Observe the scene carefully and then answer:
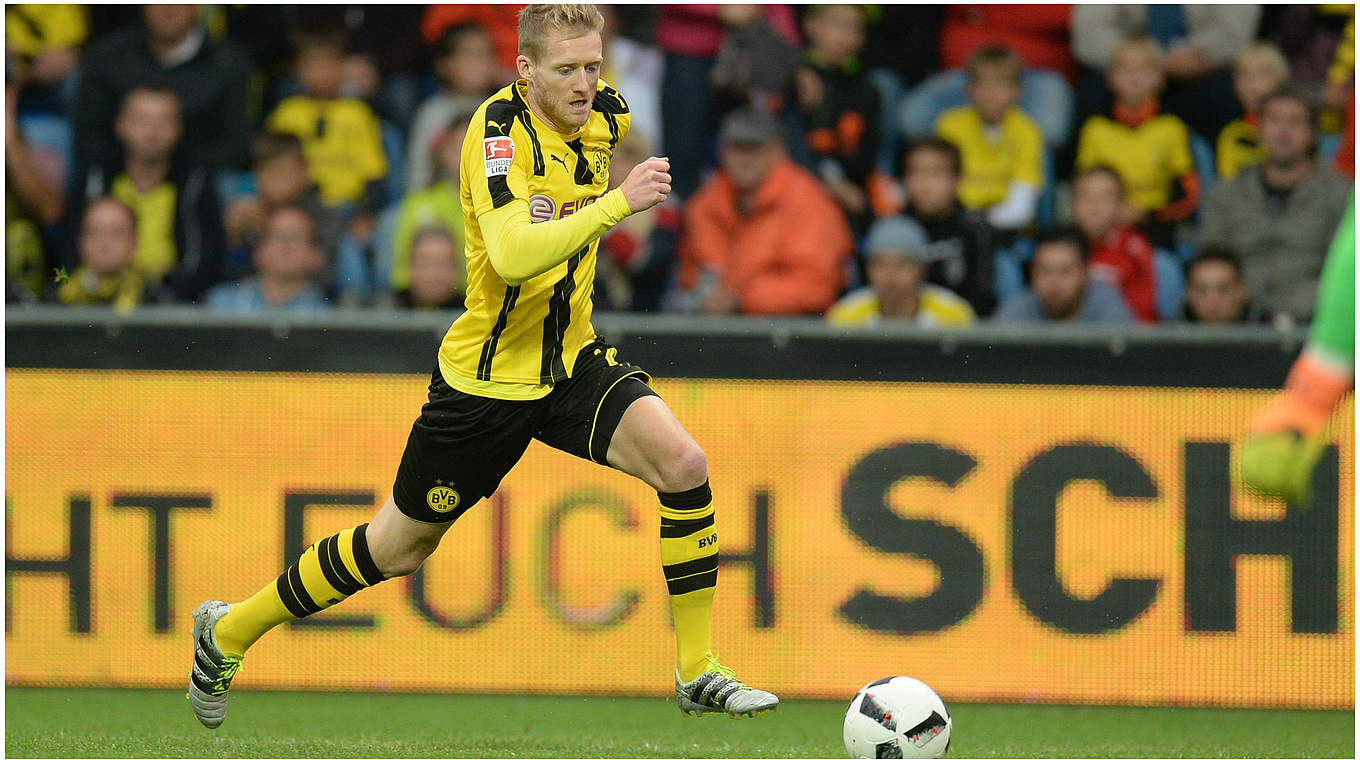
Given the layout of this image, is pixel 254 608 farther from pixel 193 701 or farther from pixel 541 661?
pixel 541 661

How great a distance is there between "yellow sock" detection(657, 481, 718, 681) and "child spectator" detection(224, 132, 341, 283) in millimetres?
4013

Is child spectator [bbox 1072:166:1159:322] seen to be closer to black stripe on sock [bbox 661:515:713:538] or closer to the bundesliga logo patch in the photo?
black stripe on sock [bbox 661:515:713:538]

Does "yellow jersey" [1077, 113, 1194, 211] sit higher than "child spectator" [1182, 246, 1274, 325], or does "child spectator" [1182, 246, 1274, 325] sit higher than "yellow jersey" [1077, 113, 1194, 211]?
"yellow jersey" [1077, 113, 1194, 211]

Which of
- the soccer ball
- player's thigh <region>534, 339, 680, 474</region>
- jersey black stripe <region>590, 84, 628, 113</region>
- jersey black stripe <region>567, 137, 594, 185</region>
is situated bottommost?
the soccer ball

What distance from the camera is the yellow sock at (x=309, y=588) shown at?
5352mm

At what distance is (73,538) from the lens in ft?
22.2

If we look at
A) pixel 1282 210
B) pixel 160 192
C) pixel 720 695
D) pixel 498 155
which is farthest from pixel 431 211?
pixel 1282 210

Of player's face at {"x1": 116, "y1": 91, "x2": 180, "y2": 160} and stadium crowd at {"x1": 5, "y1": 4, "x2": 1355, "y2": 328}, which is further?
player's face at {"x1": 116, "y1": 91, "x2": 180, "y2": 160}

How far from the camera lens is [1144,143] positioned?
347 inches

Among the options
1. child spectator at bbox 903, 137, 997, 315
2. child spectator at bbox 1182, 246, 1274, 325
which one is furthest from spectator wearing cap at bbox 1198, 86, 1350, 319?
child spectator at bbox 903, 137, 997, 315

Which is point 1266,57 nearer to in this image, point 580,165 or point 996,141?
point 996,141

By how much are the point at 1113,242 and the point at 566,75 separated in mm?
4248

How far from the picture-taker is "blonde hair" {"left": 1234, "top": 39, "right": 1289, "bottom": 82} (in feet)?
28.5

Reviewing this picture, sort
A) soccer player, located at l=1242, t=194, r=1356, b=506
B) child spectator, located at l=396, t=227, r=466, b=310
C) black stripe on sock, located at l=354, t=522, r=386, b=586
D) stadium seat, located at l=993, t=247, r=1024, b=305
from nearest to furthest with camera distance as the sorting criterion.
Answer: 1. soccer player, located at l=1242, t=194, r=1356, b=506
2. black stripe on sock, located at l=354, t=522, r=386, b=586
3. child spectator, located at l=396, t=227, r=466, b=310
4. stadium seat, located at l=993, t=247, r=1024, b=305
